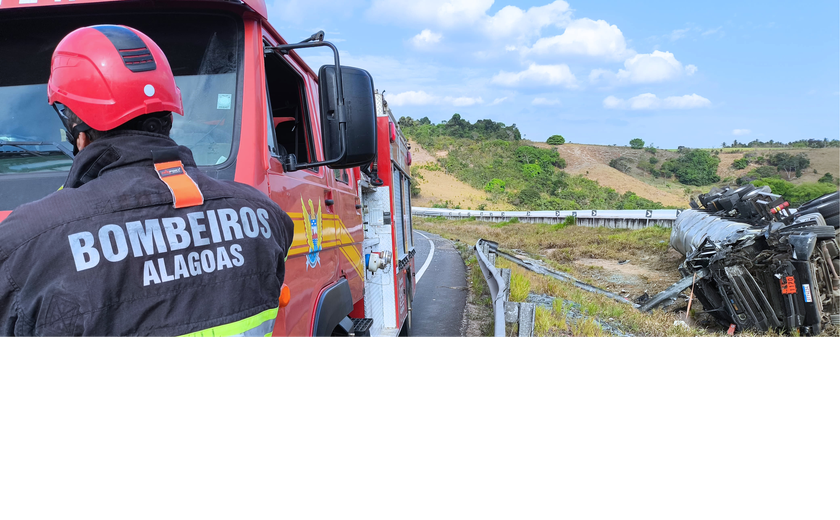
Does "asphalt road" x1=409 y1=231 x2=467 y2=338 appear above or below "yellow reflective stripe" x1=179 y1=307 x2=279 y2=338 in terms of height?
below

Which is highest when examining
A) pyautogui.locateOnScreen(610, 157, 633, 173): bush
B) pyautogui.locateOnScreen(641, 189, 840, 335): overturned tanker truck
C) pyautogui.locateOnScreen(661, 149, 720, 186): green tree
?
pyautogui.locateOnScreen(610, 157, 633, 173): bush

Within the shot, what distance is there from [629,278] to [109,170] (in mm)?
12007

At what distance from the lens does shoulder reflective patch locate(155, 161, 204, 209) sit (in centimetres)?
141

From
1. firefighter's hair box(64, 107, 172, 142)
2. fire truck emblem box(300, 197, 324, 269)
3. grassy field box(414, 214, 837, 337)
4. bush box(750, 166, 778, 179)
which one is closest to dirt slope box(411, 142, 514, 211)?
grassy field box(414, 214, 837, 337)

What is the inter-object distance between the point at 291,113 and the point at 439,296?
283 inches

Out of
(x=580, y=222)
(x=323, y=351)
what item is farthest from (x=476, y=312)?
Result: (x=580, y=222)

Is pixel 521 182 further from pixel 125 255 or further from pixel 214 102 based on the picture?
pixel 125 255

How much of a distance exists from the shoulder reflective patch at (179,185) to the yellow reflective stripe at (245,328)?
1.09ft

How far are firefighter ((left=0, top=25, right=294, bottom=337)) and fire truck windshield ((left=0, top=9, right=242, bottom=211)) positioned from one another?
1.89 feet

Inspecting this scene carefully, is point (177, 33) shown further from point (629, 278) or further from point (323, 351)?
point (629, 278)

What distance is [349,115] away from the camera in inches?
92.6

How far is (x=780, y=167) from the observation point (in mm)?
12195

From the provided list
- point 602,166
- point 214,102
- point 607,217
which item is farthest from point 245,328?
point 602,166

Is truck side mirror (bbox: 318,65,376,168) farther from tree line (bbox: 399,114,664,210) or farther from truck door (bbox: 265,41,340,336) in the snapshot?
tree line (bbox: 399,114,664,210)
